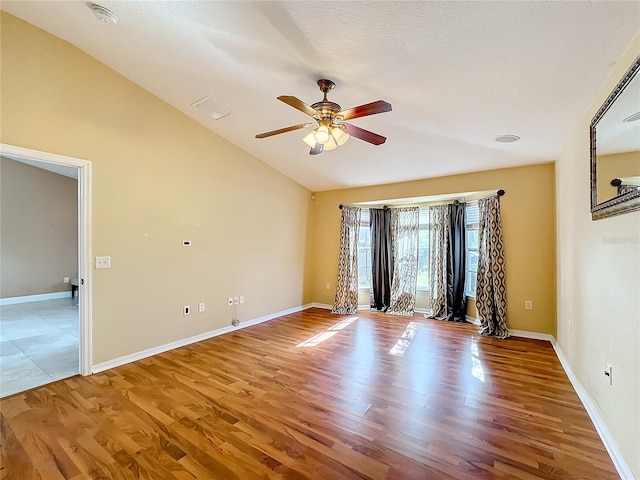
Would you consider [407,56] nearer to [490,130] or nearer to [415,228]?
[490,130]

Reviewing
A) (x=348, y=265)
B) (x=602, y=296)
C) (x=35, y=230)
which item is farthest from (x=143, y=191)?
(x=35, y=230)

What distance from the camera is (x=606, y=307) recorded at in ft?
6.77

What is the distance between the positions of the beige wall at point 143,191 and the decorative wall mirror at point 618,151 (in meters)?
4.10

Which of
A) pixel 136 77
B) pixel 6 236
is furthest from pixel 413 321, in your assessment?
pixel 6 236

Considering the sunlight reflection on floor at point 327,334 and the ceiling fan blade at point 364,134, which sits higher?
the ceiling fan blade at point 364,134

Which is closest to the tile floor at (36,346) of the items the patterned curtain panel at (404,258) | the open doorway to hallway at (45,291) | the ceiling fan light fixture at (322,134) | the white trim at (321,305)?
the open doorway to hallway at (45,291)

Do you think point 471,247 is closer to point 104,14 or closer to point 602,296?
point 602,296

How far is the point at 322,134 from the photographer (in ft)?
8.13

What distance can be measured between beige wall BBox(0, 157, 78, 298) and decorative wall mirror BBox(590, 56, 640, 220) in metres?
9.44

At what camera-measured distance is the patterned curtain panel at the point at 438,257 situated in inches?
209

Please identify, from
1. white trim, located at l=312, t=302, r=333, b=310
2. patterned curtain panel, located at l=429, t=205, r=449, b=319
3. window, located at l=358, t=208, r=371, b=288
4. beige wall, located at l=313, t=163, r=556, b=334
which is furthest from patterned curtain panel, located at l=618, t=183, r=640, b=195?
white trim, located at l=312, t=302, r=333, b=310

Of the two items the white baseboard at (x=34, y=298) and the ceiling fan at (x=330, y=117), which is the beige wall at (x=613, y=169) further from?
the white baseboard at (x=34, y=298)

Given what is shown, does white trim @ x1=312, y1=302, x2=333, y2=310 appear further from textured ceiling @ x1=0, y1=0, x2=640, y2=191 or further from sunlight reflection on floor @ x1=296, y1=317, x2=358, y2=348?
textured ceiling @ x1=0, y1=0, x2=640, y2=191

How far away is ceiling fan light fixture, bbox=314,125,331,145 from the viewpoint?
2.47 metres
